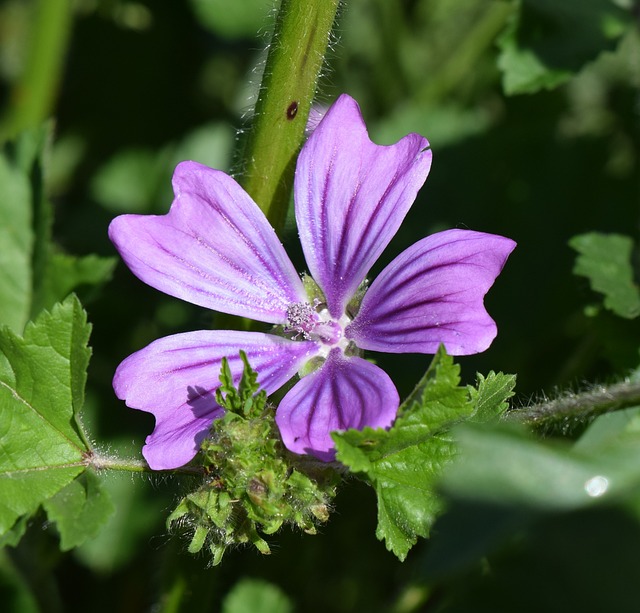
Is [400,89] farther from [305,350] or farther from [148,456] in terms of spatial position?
[148,456]

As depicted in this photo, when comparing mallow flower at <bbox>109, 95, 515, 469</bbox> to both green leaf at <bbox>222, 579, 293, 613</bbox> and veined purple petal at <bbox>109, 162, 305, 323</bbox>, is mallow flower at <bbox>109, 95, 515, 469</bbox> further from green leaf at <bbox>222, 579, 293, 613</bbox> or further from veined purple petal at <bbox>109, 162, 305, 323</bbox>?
green leaf at <bbox>222, 579, 293, 613</bbox>

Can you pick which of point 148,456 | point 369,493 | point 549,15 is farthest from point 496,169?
point 148,456

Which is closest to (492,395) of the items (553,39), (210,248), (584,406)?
(584,406)

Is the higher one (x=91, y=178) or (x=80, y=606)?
(x=91, y=178)

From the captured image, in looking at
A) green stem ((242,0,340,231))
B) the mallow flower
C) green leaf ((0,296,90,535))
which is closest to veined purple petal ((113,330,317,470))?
the mallow flower

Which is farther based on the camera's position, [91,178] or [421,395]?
[91,178]

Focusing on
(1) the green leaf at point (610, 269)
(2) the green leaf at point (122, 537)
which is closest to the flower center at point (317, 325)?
(1) the green leaf at point (610, 269)
